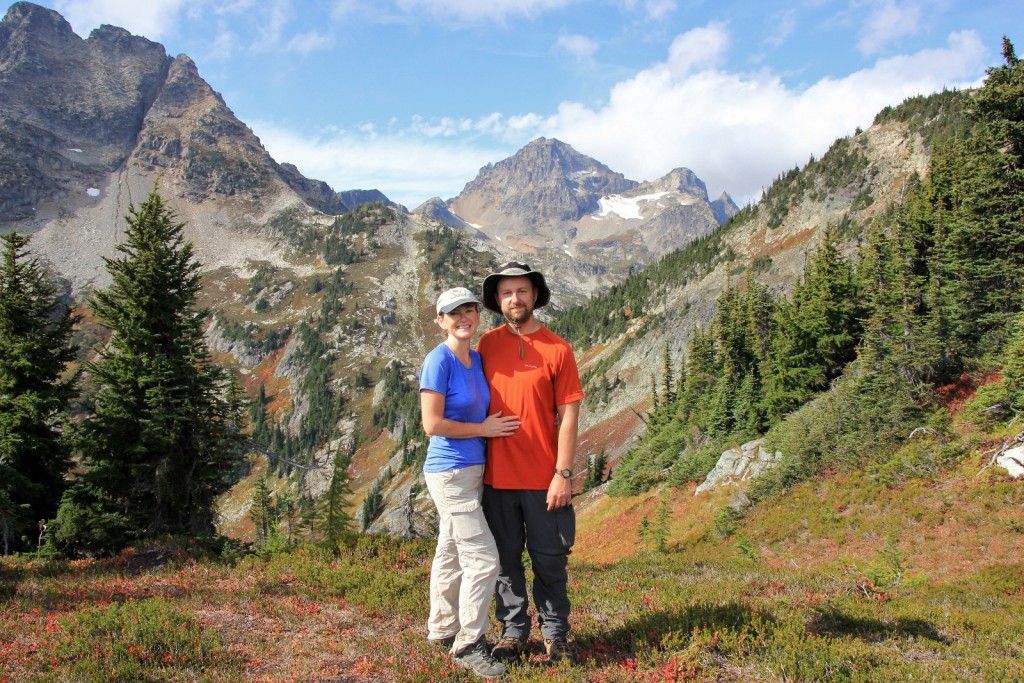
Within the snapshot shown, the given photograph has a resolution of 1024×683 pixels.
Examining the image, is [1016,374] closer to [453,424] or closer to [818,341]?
[818,341]

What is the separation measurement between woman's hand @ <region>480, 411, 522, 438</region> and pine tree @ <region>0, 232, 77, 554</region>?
58.6ft

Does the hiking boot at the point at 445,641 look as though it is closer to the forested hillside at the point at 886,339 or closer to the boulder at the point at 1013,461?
the boulder at the point at 1013,461

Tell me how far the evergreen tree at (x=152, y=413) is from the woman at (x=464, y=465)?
45.1 ft

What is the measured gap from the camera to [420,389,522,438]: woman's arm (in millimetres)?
5215

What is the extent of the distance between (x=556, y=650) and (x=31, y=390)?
20.1 m

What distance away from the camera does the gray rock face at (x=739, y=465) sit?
34.0m

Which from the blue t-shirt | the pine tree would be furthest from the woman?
the pine tree

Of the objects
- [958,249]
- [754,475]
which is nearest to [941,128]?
[958,249]

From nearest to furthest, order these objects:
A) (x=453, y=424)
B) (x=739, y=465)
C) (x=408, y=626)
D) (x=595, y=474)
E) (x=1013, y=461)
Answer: (x=453, y=424) → (x=408, y=626) → (x=1013, y=461) → (x=739, y=465) → (x=595, y=474)

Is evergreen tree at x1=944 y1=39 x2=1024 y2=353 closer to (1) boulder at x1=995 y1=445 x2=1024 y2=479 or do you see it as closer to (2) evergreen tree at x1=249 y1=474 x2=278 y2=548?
(1) boulder at x1=995 y1=445 x2=1024 y2=479

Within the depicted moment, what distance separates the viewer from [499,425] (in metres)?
5.41

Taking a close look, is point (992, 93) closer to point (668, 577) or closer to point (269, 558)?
point (668, 577)

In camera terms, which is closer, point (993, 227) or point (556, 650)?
point (556, 650)

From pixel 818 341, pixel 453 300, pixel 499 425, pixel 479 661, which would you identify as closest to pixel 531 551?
pixel 479 661
